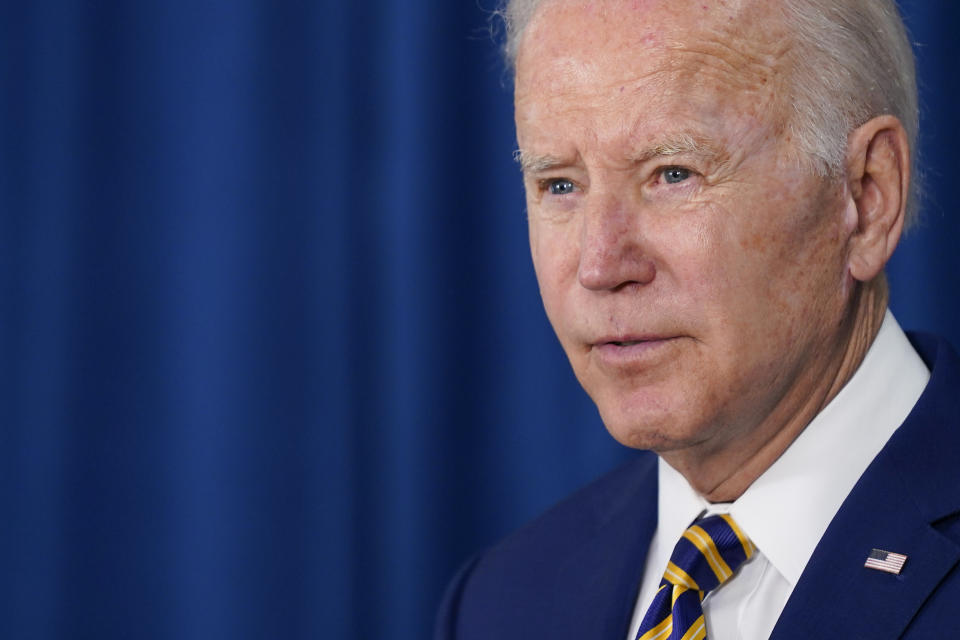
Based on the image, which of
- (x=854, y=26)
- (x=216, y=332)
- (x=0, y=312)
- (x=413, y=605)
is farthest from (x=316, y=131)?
(x=854, y=26)

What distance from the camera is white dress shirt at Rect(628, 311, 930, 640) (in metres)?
1.41

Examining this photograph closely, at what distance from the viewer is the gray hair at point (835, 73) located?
137 centimetres

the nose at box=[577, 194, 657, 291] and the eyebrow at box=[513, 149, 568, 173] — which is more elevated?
the eyebrow at box=[513, 149, 568, 173]

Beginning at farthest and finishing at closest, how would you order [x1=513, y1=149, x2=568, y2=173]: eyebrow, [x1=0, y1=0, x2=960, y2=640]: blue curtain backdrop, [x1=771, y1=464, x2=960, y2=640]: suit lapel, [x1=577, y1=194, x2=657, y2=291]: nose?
[x1=0, y1=0, x2=960, y2=640]: blue curtain backdrop, [x1=513, y1=149, x2=568, y2=173]: eyebrow, [x1=577, y1=194, x2=657, y2=291]: nose, [x1=771, y1=464, x2=960, y2=640]: suit lapel

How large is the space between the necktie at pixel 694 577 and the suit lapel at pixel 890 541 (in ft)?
0.47

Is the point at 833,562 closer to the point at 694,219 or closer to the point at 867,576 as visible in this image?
the point at 867,576

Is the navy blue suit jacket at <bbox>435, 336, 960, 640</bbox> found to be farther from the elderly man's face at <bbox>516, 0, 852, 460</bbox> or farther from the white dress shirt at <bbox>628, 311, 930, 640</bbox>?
the elderly man's face at <bbox>516, 0, 852, 460</bbox>

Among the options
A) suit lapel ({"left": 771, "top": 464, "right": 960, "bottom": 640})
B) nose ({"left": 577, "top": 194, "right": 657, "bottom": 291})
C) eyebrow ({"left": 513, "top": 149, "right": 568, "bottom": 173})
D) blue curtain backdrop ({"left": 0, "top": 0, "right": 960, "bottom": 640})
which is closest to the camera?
suit lapel ({"left": 771, "top": 464, "right": 960, "bottom": 640})

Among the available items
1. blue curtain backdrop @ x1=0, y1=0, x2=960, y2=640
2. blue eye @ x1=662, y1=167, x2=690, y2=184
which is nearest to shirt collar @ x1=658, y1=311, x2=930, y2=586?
blue eye @ x1=662, y1=167, x2=690, y2=184

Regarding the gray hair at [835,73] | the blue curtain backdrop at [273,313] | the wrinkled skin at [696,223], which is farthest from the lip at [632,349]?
the blue curtain backdrop at [273,313]

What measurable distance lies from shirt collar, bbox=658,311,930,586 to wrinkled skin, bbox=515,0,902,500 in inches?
1.7

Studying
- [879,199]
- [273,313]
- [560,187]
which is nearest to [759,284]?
[879,199]

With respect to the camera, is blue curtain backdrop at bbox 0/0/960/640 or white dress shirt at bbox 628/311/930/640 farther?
blue curtain backdrop at bbox 0/0/960/640

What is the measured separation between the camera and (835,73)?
1.38 m
